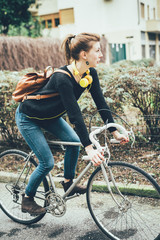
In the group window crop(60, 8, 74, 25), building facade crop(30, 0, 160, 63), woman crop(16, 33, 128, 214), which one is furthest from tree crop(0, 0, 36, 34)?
woman crop(16, 33, 128, 214)

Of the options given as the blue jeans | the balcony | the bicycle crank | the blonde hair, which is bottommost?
the bicycle crank

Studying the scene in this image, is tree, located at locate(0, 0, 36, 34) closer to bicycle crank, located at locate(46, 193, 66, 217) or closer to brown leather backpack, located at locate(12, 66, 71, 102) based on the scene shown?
brown leather backpack, located at locate(12, 66, 71, 102)

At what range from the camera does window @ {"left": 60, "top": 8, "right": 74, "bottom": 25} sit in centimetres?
2978

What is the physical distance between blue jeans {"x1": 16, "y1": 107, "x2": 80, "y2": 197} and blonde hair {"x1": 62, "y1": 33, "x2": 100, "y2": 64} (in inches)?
29.1

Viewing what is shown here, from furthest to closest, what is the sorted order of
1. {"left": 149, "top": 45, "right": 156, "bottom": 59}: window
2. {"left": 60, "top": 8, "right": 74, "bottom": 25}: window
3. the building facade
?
{"left": 149, "top": 45, "right": 156, "bottom": 59}: window → {"left": 60, "top": 8, "right": 74, "bottom": 25}: window → the building facade

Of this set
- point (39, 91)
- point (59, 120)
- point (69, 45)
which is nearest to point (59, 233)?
point (59, 120)

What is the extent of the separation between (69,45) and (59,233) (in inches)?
74.5

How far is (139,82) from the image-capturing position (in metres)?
4.62

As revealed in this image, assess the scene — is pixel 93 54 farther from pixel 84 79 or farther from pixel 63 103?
pixel 63 103

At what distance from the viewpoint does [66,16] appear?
2992cm

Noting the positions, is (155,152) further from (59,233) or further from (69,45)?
(69,45)

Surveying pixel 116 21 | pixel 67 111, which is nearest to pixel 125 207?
pixel 67 111

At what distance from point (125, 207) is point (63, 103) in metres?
1.09

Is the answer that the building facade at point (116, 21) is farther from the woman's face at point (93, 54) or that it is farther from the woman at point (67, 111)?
the woman's face at point (93, 54)
